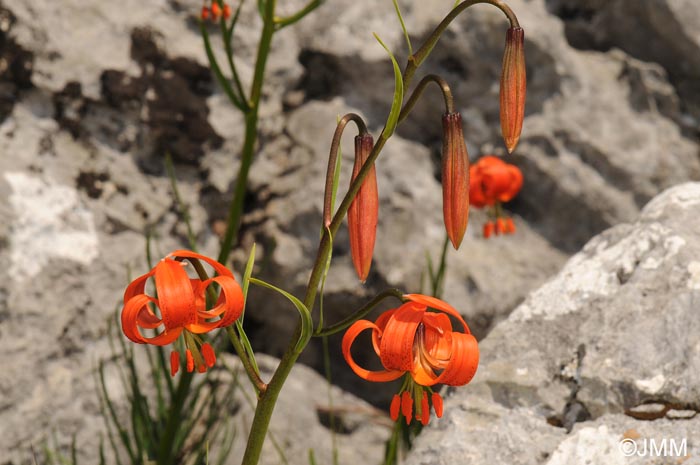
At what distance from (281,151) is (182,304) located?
59.6 inches

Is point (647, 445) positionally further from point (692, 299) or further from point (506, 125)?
point (506, 125)

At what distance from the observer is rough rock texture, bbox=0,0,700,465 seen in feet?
6.59

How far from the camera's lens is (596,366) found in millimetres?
1322

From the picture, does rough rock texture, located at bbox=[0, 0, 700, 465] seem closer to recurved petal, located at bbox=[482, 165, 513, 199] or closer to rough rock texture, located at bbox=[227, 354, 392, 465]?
rough rock texture, located at bbox=[227, 354, 392, 465]

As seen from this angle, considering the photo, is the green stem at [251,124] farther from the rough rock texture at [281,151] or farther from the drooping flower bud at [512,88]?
the drooping flower bud at [512,88]

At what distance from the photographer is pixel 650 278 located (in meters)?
1.39

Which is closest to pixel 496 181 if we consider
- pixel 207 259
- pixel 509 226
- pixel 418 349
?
pixel 509 226

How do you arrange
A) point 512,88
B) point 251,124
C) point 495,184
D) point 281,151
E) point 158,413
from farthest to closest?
point 281,151 < point 495,184 < point 158,413 < point 251,124 < point 512,88

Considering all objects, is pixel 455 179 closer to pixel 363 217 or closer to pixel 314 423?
pixel 363 217

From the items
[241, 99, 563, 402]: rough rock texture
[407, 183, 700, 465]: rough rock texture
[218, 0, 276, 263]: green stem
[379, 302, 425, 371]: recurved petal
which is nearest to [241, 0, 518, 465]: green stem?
[379, 302, 425, 371]: recurved petal

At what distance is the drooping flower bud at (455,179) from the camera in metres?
1.02

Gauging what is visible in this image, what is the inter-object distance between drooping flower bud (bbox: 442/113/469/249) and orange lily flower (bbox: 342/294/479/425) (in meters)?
0.10

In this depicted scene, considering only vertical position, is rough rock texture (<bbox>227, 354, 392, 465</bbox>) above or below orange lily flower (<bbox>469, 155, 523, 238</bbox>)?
below

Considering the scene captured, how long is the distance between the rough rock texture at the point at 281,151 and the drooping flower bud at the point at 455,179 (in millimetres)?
1199
